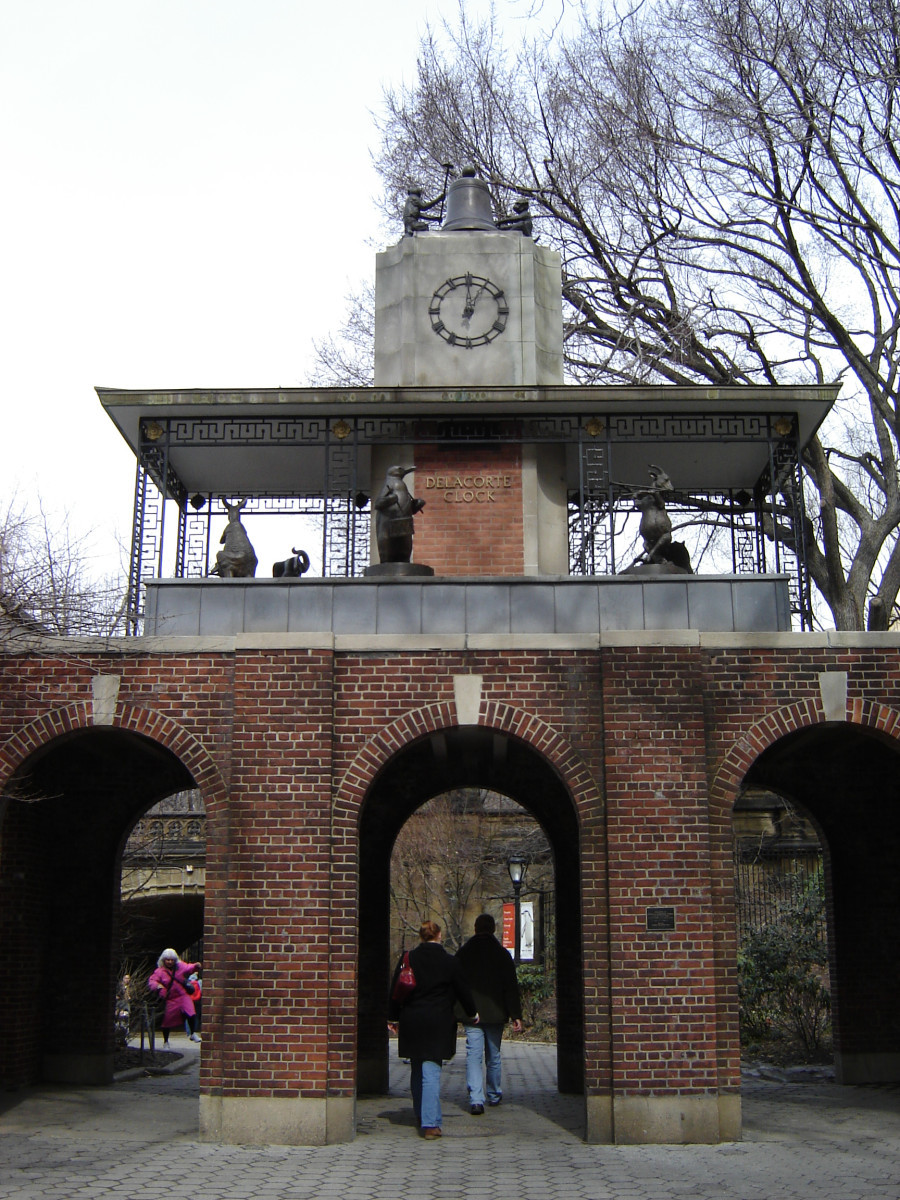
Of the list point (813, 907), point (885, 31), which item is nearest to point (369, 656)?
point (813, 907)

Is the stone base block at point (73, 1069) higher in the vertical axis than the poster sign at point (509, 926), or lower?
lower

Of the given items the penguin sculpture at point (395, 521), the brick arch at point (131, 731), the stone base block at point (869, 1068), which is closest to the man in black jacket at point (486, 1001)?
the brick arch at point (131, 731)

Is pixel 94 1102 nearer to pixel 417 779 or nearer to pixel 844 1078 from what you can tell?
pixel 417 779

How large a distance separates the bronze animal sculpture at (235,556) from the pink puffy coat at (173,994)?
9.93 meters

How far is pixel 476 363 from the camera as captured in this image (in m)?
14.5

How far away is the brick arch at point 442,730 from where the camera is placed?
36.0 ft

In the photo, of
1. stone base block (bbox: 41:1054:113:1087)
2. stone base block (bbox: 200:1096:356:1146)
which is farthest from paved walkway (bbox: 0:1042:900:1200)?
stone base block (bbox: 41:1054:113:1087)

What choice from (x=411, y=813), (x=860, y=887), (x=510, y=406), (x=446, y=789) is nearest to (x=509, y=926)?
(x=446, y=789)

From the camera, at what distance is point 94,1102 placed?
12.5 m

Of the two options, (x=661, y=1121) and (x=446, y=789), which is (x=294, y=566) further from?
(x=661, y=1121)

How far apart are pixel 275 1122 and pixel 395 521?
5302 millimetres

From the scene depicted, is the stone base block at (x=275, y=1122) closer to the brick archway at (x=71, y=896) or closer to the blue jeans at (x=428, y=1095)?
the blue jeans at (x=428, y=1095)

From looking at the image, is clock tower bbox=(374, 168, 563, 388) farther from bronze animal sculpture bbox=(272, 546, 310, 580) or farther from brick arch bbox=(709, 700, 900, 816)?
brick arch bbox=(709, 700, 900, 816)

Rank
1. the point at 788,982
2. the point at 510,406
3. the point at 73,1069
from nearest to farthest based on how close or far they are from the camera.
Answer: the point at 510,406 → the point at 73,1069 → the point at 788,982
